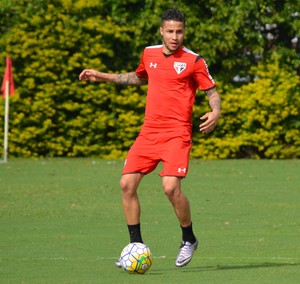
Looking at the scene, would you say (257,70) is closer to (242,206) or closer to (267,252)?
(242,206)

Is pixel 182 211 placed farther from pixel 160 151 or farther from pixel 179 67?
pixel 179 67

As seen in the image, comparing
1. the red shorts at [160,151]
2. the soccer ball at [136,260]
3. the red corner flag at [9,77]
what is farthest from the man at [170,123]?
the red corner flag at [9,77]

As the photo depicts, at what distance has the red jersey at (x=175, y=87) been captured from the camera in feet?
31.3

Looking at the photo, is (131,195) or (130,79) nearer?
(131,195)

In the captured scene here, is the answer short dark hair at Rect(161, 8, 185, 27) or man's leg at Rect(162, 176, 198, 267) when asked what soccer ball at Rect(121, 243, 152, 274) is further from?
short dark hair at Rect(161, 8, 185, 27)

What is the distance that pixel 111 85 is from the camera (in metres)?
24.2

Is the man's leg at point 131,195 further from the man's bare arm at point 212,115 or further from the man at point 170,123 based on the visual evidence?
the man's bare arm at point 212,115

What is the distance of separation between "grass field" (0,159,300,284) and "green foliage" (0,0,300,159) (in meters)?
2.37

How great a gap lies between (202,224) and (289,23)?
468 inches

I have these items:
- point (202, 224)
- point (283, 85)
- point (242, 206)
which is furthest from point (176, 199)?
point (283, 85)

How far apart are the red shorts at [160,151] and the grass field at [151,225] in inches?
35.3

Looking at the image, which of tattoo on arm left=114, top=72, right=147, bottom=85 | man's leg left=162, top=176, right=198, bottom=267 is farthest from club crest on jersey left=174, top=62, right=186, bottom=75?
man's leg left=162, top=176, right=198, bottom=267

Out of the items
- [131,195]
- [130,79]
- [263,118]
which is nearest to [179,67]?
[130,79]

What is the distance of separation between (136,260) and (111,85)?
15.3 m
